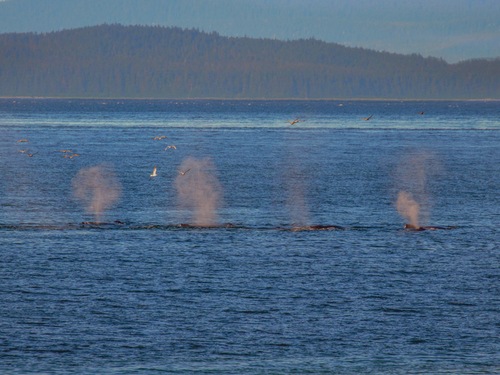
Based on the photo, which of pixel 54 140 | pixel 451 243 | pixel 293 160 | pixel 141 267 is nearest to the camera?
pixel 141 267

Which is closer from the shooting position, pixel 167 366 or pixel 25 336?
pixel 167 366

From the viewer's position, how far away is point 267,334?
2192 centimetres

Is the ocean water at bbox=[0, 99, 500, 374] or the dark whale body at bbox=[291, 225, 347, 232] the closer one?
the ocean water at bbox=[0, 99, 500, 374]

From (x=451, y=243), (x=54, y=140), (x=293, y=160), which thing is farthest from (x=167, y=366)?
(x=54, y=140)

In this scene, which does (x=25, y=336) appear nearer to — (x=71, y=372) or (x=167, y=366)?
(x=71, y=372)

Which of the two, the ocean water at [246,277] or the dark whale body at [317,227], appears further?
the dark whale body at [317,227]

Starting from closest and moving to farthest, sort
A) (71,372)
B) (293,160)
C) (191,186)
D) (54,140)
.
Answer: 1. (71,372)
2. (191,186)
3. (293,160)
4. (54,140)

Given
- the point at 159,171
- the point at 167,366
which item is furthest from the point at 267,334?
the point at 159,171

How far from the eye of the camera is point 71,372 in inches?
742

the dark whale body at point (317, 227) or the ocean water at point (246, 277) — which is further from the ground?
the dark whale body at point (317, 227)

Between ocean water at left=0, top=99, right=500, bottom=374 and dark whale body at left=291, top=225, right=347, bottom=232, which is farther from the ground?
dark whale body at left=291, top=225, right=347, bottom=232

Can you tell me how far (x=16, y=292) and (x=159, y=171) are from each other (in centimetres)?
4965

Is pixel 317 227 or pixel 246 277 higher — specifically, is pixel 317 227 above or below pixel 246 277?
above

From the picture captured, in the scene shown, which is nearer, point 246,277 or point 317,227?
point 246,277
